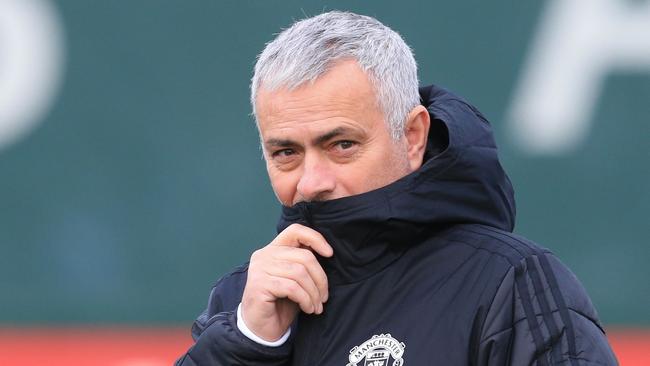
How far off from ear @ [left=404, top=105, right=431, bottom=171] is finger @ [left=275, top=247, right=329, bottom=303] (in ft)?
0.85

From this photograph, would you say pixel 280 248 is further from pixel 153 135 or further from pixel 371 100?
pixel 153 135

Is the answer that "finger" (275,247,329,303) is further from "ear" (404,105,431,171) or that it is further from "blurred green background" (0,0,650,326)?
"blurred green background" (0,0,650,326)

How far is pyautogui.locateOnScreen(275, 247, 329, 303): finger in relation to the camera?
1.87m

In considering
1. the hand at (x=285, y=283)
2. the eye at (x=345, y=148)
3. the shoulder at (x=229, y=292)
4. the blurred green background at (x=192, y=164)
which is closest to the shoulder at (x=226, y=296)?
the shoulder at (x=229, y=292)

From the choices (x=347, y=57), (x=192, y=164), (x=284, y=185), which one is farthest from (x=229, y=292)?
(x=192, y=164)

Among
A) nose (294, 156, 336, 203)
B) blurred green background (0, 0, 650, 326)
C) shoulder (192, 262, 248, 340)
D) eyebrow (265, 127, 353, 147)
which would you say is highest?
blurred green background (0, 0, 650, 326)

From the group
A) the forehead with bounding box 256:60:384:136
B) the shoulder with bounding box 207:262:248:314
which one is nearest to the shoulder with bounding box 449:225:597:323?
the forehead with bounding box 256:60:384:136

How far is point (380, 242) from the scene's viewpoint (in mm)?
1896

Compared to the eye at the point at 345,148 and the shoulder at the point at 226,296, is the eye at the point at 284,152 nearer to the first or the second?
the eye at the point at 345,148

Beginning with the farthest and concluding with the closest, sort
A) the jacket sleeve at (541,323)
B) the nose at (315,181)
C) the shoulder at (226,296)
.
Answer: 1. the shoulder at (226,296)
2. the nose at (315,181)
3. the jacket sleeve at (541,323)

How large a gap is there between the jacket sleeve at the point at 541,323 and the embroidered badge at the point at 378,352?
12cm

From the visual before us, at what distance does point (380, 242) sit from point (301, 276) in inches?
5.3

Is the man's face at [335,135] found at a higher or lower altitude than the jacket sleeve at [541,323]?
higher

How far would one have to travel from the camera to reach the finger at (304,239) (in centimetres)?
189
